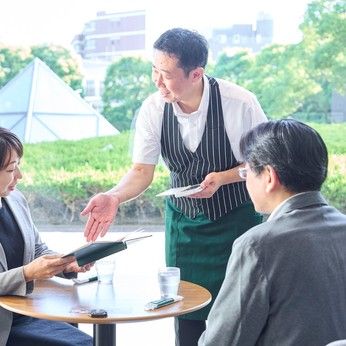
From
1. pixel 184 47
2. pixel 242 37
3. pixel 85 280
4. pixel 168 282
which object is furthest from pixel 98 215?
pixel 242 37

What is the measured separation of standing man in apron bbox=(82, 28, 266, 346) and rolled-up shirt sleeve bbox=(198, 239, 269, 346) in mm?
1019

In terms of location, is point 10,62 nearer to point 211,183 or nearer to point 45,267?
point 211,183

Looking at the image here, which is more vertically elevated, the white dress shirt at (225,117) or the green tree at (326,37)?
the green tree at (326,37)

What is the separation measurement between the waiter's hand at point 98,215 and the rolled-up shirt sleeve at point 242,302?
106cm

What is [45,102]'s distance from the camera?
13.4 ft

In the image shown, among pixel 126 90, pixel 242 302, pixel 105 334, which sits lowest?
pixel 105 334

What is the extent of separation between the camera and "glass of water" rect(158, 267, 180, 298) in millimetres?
2174

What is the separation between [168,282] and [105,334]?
25cm

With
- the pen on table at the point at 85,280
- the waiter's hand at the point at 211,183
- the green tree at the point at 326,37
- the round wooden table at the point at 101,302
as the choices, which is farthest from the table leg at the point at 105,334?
the green tree at the point at 326,37

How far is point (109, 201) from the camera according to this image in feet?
8.59

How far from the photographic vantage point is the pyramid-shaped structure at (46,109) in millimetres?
4059

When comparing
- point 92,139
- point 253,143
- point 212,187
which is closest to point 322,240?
point 253,143

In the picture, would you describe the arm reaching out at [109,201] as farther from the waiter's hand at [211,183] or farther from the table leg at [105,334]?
the table leg at [105,334]

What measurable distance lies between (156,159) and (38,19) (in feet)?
5.32
